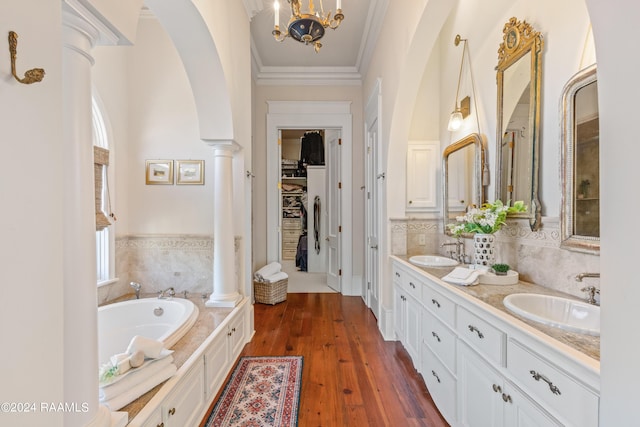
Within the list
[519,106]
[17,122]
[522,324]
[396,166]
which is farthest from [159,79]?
[522,324]

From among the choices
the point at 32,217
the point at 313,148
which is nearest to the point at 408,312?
the point at 32,217

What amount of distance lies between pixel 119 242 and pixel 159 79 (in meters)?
1.77

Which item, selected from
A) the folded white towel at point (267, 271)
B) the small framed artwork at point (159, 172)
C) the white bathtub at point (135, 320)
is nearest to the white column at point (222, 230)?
the white bathtub at point (135, 320)

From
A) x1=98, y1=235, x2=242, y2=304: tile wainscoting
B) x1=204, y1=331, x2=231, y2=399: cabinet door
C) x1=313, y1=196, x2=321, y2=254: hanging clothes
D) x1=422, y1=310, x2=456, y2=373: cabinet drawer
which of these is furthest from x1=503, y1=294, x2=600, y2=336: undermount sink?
x1=313, y1=196, x2=321, y2=254: hanging clothes

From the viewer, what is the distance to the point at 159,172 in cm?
310

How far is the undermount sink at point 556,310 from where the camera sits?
1.15 metres

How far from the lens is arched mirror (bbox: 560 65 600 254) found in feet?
4.27

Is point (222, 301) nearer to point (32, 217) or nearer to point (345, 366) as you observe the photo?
point (345, 366)

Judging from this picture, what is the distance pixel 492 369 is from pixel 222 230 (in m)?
2.19

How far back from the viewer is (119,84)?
297 centimetres

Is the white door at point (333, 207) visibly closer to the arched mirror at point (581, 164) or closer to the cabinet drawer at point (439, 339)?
the cabinet drawer at point (439, 339)

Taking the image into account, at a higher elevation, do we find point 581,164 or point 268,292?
point 581,164

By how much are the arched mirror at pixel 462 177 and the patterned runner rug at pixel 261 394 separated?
6.29 ft

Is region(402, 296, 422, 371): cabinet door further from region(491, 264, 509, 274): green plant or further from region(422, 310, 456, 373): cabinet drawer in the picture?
region(491, 264, 509, 274): green plant
